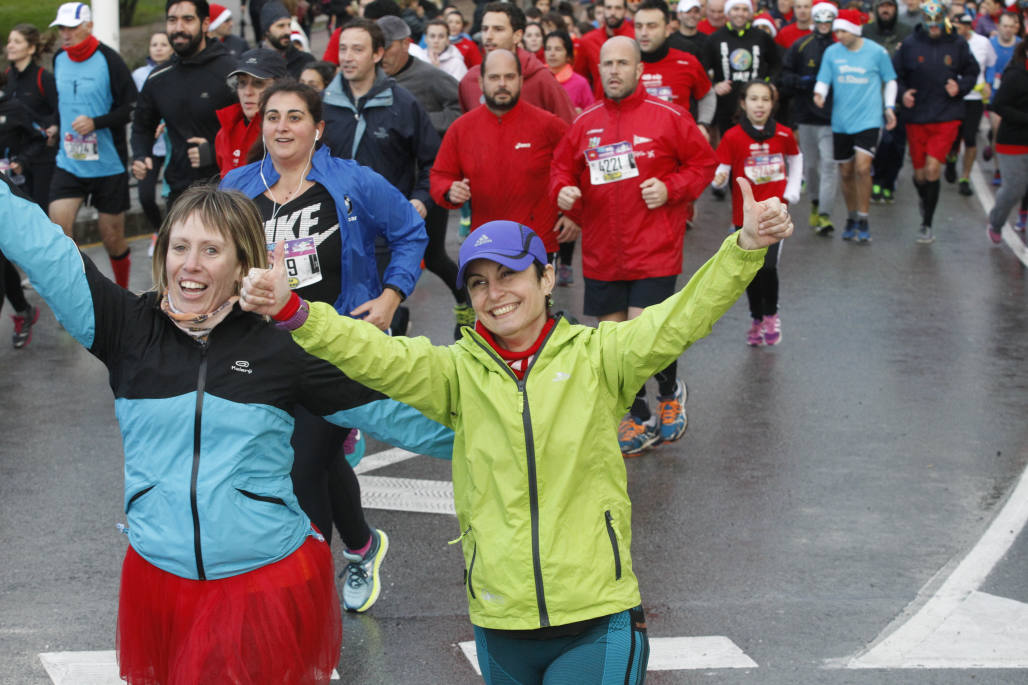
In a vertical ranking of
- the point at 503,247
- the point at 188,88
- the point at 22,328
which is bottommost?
the point at 22,328

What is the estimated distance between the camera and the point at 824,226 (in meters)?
14.1

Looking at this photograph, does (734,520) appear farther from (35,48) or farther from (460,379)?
(35,48)

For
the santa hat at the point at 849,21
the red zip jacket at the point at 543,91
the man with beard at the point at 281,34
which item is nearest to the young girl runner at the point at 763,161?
the red zip jacket at the point at 543,91

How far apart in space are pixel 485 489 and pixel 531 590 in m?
0.28

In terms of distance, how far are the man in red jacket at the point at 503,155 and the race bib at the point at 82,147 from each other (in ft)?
9.49

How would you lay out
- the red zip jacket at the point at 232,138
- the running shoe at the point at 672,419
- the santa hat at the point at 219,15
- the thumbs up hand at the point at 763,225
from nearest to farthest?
the thumbs up hand at the point at 763,225 → the red zip jacket at the point at 232,138 → the running shoe at the point at 672,419 → the santa hat at the point at 219,15

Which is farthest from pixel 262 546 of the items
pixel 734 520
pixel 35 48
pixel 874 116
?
pixel 874 116

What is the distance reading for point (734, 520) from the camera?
6.59m

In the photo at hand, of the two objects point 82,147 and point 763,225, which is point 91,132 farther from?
point 763,225

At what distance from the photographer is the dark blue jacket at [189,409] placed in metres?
3.58

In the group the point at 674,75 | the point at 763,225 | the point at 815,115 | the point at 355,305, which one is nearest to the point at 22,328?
the point at 355,305

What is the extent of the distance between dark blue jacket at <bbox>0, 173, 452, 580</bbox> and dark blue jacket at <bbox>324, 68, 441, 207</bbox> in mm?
3993

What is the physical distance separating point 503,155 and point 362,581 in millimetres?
3726

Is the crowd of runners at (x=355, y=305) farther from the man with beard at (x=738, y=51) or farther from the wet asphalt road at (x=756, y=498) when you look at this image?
the man with beard at (x=738, y=51)
